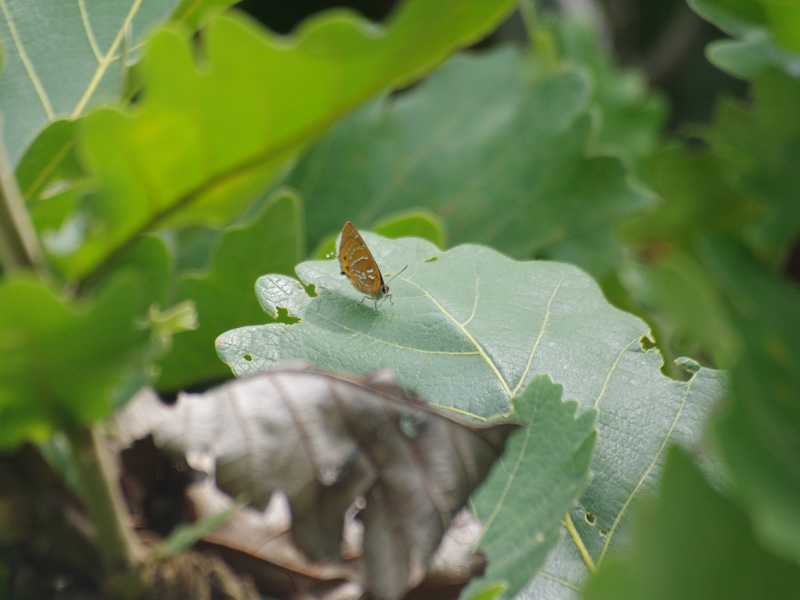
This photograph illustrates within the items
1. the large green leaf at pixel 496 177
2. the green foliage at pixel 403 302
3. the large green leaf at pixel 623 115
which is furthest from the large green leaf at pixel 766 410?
the large green leaf at pixel 623 115

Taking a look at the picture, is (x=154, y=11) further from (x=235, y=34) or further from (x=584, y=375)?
(x=584, y=375)

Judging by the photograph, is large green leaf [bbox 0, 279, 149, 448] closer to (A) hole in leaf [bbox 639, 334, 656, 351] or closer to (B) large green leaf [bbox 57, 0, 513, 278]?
(B) large green leaf [bbox 57, 0, 513, 278]

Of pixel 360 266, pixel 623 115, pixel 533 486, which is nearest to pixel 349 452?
pixel 533 486

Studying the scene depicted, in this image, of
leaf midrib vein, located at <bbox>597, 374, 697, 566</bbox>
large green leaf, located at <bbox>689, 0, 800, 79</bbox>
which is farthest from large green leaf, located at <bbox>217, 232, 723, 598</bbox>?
large green leaf, located at <bbox>689, 0, 800, 79</bbox>

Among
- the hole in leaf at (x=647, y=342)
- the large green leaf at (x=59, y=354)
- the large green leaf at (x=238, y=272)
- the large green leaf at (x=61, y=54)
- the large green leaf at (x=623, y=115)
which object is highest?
the large green leaf at (x=61, y=54)

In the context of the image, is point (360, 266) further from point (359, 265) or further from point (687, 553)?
point (687, 553)

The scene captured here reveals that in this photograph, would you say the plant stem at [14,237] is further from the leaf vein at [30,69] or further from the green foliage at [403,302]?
the leaf vein at [30,69]
